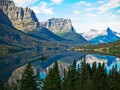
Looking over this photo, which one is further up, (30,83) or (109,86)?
(30,83)

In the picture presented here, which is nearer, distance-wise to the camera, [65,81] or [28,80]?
[28,80]

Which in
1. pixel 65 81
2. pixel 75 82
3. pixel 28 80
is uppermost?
pixel 28 80

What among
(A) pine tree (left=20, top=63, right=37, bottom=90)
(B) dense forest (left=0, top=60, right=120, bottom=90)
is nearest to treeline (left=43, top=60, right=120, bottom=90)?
(B) dense forest (left=0, top=60, right=120, bottom=90)

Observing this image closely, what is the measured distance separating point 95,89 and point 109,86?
8711mm

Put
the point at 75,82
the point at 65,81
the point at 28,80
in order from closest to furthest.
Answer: the point at 28,80 → the point at 65,81 → the point at 75,82

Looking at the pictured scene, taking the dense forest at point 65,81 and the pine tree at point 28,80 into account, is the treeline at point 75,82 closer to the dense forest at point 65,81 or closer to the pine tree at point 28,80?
the dense forest at point 65,81

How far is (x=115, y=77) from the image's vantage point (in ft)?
300

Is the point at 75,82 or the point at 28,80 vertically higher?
the point at 28,80

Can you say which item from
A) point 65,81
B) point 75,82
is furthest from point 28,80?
point 75,82

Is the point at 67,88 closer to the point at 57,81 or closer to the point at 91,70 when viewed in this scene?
the point at 57,81

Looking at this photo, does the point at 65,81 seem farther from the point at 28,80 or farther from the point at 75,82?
the point at 28,80

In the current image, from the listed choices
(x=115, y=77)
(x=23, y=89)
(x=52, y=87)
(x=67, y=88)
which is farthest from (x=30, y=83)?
(x=115, y=77)

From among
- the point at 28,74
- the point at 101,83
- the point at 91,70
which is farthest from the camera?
the point at 91,70

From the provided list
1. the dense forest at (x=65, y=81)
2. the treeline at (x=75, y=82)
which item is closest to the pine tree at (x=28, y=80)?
the dense forest at (x=65, y=81)
